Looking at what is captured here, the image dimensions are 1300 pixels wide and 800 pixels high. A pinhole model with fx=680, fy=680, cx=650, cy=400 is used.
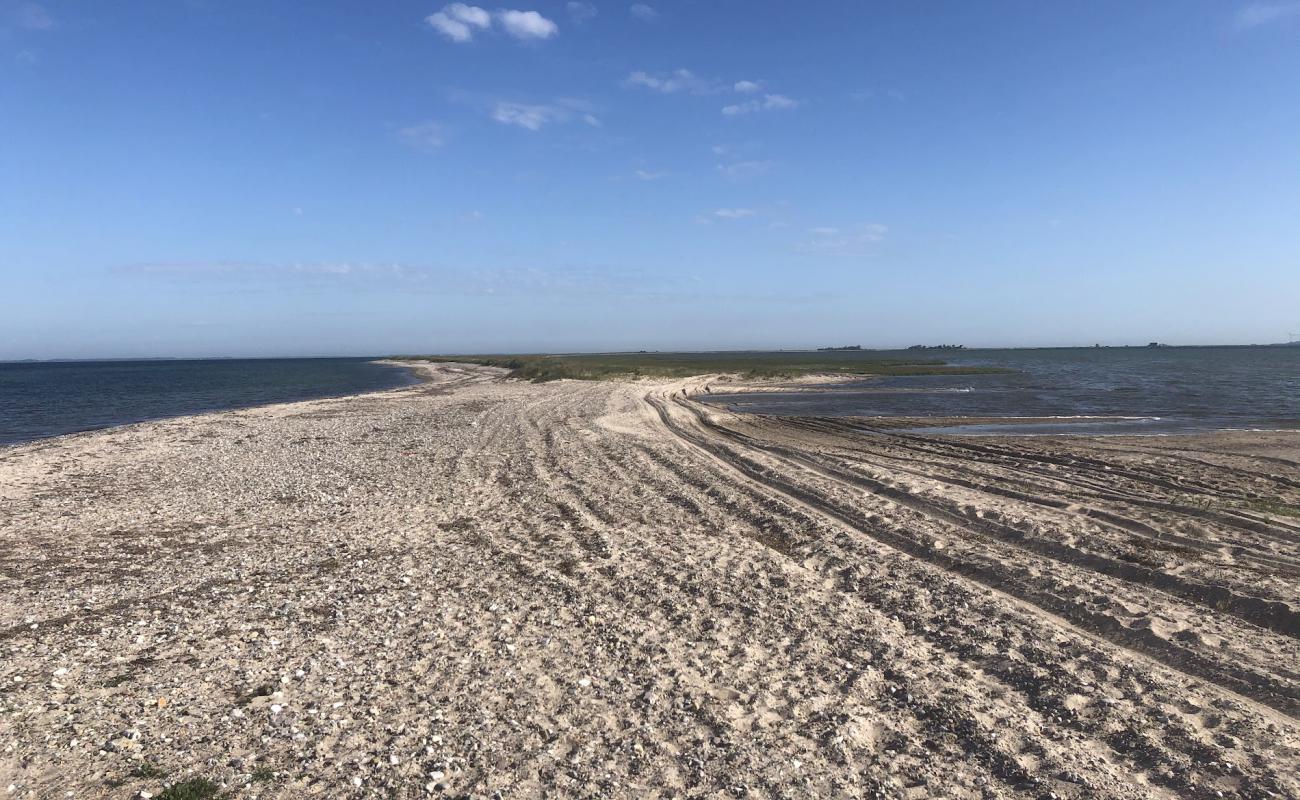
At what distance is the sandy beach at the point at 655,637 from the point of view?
5.72m

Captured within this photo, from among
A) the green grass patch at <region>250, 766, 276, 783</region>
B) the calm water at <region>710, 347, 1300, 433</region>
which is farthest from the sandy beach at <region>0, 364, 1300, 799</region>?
the calm water at <region>710, 347, 1300, 433</region>

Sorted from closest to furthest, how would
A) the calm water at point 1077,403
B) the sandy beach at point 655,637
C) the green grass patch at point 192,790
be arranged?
the green grass patch at point 192,790, the sandy beach at point 655,637, the calm water at point 1077,403

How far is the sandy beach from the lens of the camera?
572cm

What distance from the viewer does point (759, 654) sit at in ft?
25.8

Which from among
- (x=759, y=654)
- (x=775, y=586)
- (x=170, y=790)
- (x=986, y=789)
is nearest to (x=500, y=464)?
(x=775, y=586)

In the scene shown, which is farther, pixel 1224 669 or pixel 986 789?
pixel 1224 669

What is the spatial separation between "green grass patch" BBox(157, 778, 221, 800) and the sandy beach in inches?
2.7

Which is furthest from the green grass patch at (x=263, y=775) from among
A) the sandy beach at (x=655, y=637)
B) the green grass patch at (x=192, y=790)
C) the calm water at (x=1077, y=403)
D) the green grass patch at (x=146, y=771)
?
the calm water at (x=1077, y=403)

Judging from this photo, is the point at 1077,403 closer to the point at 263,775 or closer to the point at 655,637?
the point at 655,637

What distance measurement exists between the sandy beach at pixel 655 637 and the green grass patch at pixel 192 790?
0.07 metres

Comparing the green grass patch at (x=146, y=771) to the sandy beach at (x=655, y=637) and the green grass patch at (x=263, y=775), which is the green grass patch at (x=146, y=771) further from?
the green grass patch at (x=263, y=775)

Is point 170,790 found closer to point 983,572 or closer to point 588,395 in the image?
point 983,572

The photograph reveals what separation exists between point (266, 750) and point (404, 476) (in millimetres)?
13376

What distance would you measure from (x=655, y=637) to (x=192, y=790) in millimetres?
4732
